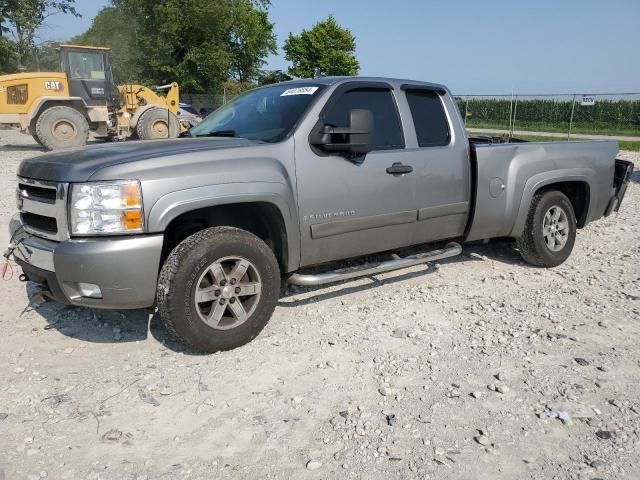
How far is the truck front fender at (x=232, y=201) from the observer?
3391 millimetres

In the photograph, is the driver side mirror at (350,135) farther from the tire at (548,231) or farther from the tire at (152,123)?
the tire at (152,123)

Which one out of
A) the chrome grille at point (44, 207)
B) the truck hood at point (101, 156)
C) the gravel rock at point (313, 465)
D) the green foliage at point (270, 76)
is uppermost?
the green foliage at point (270, 76)

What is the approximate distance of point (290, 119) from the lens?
166 inches

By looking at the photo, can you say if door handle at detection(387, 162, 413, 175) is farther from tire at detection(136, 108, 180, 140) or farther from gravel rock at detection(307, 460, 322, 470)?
tire at detection(136, 108, 180, 140)

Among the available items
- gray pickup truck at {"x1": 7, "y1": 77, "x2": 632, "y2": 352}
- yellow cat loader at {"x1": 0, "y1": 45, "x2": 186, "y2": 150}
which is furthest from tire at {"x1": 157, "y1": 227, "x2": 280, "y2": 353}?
yellow cat loader at {"x1": 0, "y1": 45, "x2": 186, "y2": 150}

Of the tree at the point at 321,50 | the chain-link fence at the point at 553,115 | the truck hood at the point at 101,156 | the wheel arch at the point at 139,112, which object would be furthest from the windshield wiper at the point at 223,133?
the tree at the point at 321,50

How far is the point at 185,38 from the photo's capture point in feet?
146

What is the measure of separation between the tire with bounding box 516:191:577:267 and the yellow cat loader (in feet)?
38.5

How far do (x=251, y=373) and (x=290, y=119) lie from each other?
6.24 ft

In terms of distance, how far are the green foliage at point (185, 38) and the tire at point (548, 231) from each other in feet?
135

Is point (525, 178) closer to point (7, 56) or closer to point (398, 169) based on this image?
point (398, 169)

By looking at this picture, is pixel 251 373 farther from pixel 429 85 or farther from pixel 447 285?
pixel 429 85

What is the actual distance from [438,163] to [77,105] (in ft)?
48.6

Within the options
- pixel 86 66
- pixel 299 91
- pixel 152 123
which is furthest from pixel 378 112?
pixel 86 66
